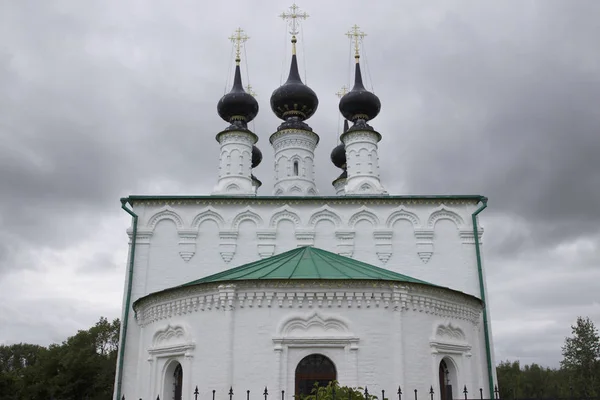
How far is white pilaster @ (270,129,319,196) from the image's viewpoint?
72.4 ft

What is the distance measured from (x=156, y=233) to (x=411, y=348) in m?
8.59

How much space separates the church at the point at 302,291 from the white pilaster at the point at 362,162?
0.04m

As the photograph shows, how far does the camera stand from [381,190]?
20.9 meters

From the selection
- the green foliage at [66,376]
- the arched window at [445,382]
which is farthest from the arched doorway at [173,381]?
the green foliage at [66,376]

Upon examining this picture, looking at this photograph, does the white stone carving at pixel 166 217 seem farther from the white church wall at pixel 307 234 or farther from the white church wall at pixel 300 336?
the white church wall at pixel 300 336

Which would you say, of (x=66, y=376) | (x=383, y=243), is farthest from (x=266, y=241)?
(x=66, y=376)

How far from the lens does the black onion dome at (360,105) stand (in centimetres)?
2236

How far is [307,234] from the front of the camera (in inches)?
647

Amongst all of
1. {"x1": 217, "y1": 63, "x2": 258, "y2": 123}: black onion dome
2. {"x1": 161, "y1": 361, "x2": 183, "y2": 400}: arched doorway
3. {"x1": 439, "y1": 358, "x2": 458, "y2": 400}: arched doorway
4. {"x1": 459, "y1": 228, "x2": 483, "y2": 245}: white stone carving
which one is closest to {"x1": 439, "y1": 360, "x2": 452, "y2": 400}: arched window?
{"x1": 439, "y1": 358, "x2": 458, "y2": 400}: arched doorway

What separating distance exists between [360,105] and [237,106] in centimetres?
501

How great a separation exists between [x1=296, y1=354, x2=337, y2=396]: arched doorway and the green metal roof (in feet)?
5.40

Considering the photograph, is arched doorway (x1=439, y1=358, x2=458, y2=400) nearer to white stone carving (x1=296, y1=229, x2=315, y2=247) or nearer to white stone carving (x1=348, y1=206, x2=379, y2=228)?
white stone carving (x1=348, y1=206, x2=379, y2=228)

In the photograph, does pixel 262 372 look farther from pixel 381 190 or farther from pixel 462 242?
pixel 381 190

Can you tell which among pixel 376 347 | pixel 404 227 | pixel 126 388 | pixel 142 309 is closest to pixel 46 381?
pixel 126 388
